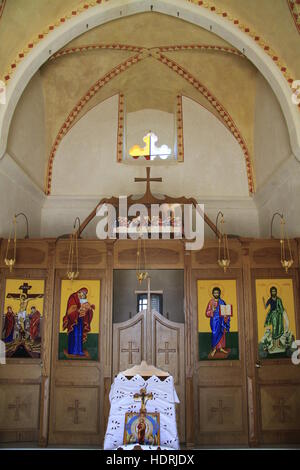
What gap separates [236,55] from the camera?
9.51 m

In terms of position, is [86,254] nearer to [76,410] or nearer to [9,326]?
[9,326]

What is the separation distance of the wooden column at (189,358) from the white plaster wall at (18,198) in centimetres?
354

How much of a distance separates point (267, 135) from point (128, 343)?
17.8ft

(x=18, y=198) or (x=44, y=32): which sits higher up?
(x=44, y=32)

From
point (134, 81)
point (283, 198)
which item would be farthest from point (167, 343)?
point (134, 81)

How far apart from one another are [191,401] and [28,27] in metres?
7.12

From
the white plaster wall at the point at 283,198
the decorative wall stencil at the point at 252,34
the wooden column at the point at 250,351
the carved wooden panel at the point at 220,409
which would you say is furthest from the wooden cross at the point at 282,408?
the decorative wall stencil at the point at 252,34

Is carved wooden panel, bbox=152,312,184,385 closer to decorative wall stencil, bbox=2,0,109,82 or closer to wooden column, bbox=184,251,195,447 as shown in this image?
wooden column, bbox=184,251,195,447

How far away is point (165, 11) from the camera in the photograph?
8289 millimetres

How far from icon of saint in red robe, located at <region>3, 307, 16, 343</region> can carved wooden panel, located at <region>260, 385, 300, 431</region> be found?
4.53 m

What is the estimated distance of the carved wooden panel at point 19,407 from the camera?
783 centimetres

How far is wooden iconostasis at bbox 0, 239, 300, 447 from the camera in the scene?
784 centimetres

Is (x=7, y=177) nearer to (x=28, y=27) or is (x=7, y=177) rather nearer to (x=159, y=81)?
(x=28, y=27)

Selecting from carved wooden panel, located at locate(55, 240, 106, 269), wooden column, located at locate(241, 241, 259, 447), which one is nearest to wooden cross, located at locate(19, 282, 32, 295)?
carved wooden panel, located at locate(55, 240, 106, 269)
